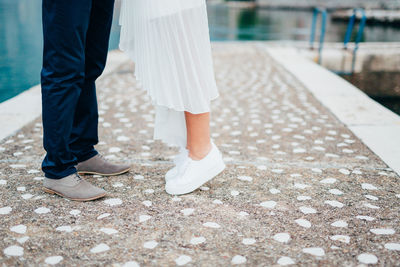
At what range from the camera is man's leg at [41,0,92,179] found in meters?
1.96

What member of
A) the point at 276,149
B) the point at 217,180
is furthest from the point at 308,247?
the point at 276,149

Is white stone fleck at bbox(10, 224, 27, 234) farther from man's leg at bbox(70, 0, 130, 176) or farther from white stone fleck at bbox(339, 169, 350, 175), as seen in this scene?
white stone fleck at bbox(339, 169, 350, 175)

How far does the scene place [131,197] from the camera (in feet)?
7.81

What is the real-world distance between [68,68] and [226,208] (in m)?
1.20

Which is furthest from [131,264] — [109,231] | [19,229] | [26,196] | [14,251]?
[26,196]

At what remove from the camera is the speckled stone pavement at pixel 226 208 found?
182cm

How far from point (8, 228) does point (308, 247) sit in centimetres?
153

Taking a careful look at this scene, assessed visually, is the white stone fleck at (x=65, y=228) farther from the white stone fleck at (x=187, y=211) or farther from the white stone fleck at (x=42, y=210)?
the white stone fleck at (x=187, y=211)

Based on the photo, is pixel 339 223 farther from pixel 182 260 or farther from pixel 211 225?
pixel 182 260

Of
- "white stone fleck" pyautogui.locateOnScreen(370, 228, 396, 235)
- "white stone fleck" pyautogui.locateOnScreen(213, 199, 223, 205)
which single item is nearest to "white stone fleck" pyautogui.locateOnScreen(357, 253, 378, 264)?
"white stone fleck" pyautogui.locateOnScreen(370, 228, 396, 235)

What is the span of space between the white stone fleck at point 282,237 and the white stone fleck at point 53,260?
105cm

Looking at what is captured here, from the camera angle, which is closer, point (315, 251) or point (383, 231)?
point (315, 251)

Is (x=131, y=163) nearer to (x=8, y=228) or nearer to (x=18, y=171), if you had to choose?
(x=18, y=171)

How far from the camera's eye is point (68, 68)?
2.06 m
